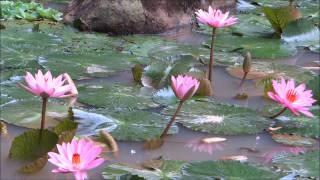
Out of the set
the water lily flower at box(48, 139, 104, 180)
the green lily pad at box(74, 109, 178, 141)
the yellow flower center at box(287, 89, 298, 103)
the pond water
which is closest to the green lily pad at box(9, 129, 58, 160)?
the pond water

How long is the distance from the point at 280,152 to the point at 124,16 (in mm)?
1403

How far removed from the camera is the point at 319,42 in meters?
2.54

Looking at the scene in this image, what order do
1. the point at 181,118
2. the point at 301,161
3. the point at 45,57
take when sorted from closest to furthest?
the point at 301,161
the point at 181,118
the point at 45,57

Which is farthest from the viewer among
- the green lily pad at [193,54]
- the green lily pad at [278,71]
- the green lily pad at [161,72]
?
the green lily pad at [193,54]

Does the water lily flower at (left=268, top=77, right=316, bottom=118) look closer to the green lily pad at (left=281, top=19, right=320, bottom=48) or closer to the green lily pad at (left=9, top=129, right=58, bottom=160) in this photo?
the green lily pad at (left=9, top=129, right=58, bottom=160)

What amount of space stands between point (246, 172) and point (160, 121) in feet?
1.11

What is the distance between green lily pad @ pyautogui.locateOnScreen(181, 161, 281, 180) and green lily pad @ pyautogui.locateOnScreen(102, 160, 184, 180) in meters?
0.02

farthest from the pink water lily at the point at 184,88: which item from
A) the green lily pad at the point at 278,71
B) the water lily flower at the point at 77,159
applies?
the green lily pad at the point at 278,71

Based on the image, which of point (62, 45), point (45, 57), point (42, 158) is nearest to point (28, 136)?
point (42, 158)

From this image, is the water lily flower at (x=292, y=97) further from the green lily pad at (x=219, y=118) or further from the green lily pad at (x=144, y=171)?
the green lily pad at (x=144, y=171)

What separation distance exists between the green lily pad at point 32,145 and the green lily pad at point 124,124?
171 mm

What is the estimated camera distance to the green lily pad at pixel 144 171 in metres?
1.24

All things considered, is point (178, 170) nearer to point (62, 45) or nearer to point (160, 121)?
point (160, 121)

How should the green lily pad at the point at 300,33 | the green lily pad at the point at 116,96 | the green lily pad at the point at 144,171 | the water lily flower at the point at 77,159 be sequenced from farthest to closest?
1. the green lily pad at the point at 300,33
2. the green lily pad at the point at 116,96
3. the green lily pad at the point at 144,171
4. the water lily flower at the point at 77,159
